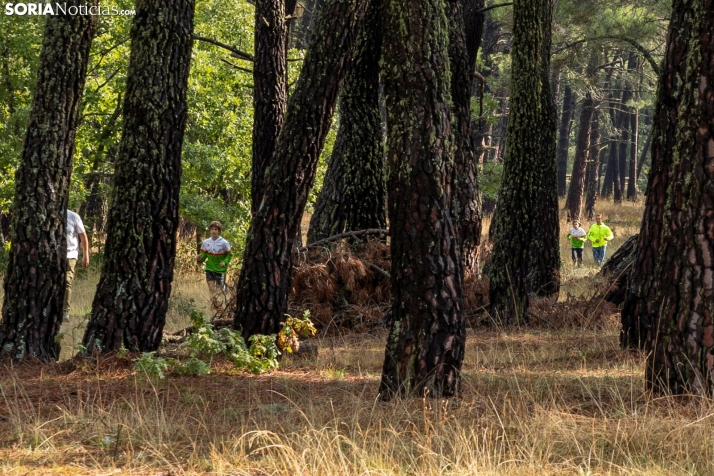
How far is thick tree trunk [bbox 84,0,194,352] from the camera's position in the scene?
315 inches

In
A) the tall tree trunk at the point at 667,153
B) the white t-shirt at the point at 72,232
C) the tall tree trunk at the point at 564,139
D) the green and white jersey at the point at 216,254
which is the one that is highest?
the tall tree trunk at the point at 564,139

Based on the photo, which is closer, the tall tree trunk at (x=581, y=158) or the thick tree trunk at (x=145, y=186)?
the thick tree trunk at (x=145, y=186)

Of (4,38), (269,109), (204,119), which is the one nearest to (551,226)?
(269,109)

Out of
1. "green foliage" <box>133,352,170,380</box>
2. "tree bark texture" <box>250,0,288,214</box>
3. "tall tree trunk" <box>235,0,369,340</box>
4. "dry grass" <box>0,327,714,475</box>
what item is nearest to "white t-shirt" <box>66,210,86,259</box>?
"tree bark texture" <box>250,0,288,214</box>

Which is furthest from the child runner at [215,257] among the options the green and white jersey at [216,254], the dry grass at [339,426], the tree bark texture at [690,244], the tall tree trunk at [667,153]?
the tree bark texture at [690,244]

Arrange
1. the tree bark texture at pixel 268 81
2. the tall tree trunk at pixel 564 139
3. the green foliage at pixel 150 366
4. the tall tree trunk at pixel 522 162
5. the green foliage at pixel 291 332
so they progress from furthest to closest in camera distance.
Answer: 1. the tall tree trunk at pixel 564 139
2. the tree bark texture at pixel 268 81
3. the tall tree trunk at pixel 522 162
4. the green foliage at pixel 291 332
5. the green foliage at pixel 150 366

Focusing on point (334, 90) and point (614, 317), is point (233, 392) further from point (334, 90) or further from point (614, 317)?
point (614, 317)

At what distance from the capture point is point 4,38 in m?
18.9

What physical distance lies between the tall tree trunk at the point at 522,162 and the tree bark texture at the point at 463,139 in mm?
700

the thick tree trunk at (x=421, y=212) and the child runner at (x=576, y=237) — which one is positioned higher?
the thick tree trunk at (x=421, y=212)

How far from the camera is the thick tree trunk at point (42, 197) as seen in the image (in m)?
8.34

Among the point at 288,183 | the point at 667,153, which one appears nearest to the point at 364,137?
the point at 288,183

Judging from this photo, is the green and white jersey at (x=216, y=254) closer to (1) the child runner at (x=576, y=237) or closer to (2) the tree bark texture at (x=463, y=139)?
(2) the tree bark texture at (x=463, y=139)

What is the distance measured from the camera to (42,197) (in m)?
8.34
